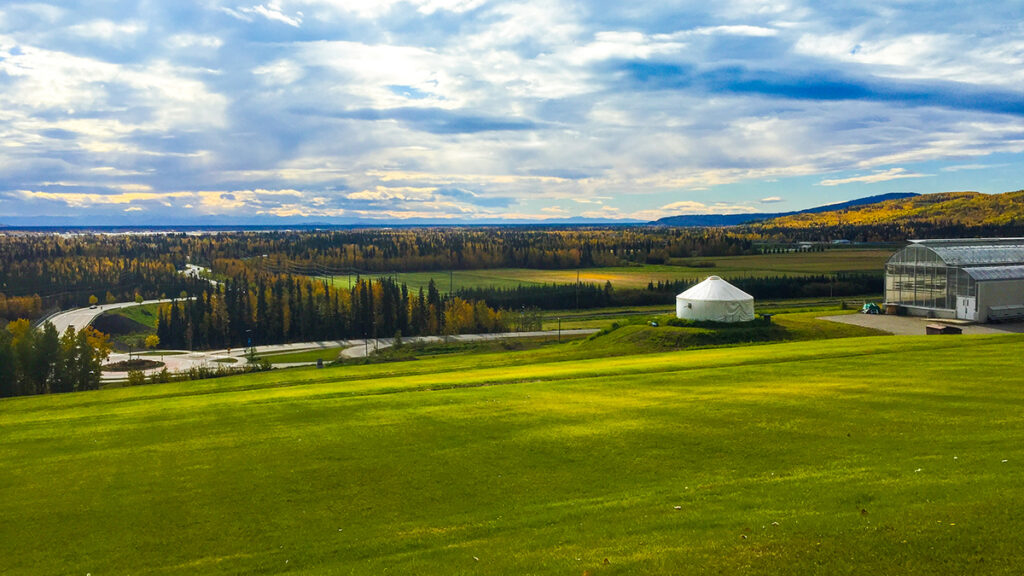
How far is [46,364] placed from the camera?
220 ft

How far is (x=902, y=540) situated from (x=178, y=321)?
127254mm

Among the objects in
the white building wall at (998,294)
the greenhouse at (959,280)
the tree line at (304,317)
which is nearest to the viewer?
the white building wall at (998,294)

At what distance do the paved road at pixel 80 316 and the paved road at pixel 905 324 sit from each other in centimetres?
12413

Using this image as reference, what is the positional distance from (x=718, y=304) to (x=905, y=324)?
50.5ft

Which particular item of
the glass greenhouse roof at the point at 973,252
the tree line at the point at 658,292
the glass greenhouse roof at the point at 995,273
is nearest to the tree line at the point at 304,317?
the tree line at the point at 658,292

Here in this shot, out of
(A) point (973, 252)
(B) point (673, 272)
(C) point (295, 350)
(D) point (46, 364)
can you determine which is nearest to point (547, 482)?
(A) point (973, 252)

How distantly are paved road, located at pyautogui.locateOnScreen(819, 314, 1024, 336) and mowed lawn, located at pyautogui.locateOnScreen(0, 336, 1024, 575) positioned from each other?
25.3m

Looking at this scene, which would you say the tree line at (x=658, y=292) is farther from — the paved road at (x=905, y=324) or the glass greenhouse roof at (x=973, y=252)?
the paved road at (x=905, y=324)

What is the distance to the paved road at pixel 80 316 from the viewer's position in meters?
121

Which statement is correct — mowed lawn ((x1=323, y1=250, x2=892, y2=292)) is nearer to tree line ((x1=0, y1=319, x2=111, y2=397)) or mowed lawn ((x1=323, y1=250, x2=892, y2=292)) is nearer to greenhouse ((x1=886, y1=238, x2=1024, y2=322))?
greenhouse ((x1=886, y1=238, x2=1024, y2=322))

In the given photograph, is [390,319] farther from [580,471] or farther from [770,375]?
[580,471]

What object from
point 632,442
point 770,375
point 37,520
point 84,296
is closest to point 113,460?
point 37,520

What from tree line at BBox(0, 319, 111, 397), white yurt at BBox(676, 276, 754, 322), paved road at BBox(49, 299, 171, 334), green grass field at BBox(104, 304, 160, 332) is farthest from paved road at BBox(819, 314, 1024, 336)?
green grass field at BBox(104, 304, 160, 332)

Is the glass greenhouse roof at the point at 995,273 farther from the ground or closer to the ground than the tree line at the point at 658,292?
farther from the ground
